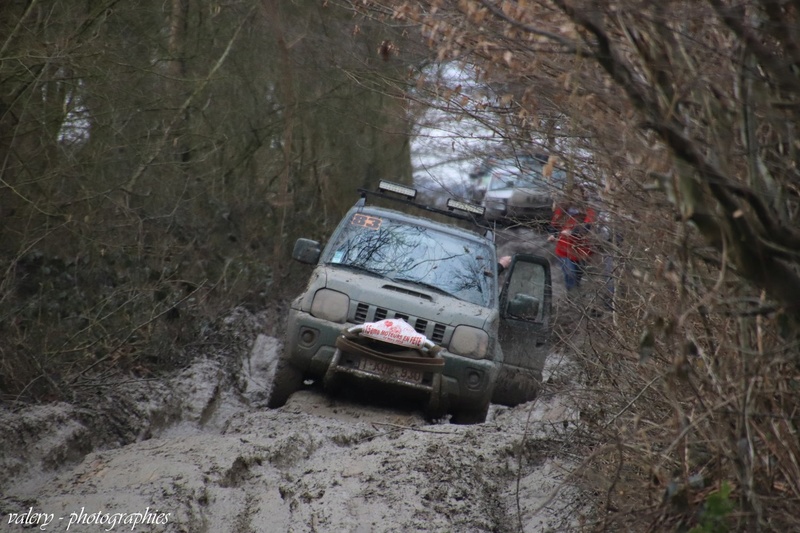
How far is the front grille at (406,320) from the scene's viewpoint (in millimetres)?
8617

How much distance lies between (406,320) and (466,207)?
50.4 inches

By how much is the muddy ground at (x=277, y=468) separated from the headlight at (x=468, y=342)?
0.66 meters

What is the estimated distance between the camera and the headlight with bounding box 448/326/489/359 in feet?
28.5

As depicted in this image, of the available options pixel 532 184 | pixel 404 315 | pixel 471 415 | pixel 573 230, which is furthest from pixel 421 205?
pixel 532 184

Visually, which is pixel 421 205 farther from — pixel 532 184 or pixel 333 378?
pixel 532 184

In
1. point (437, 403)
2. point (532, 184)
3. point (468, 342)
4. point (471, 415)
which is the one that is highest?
point (532, 184)

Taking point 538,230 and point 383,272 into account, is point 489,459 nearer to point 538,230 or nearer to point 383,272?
point 538,230

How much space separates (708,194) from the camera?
3.59 meters

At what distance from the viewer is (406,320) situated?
862 centimetres

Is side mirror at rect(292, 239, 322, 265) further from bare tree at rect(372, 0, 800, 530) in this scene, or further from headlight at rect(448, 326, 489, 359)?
bare tree at rect(372, 0, 800, 530)

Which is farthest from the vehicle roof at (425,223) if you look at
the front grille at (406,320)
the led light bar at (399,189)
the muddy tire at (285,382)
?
the muddy tire at (285,382)

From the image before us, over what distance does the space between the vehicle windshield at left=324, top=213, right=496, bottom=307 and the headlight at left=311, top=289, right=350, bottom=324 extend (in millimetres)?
685

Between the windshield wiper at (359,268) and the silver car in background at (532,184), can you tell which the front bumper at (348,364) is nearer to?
the windshield wiper at (359,268)

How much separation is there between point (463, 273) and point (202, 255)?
5.37 metres
